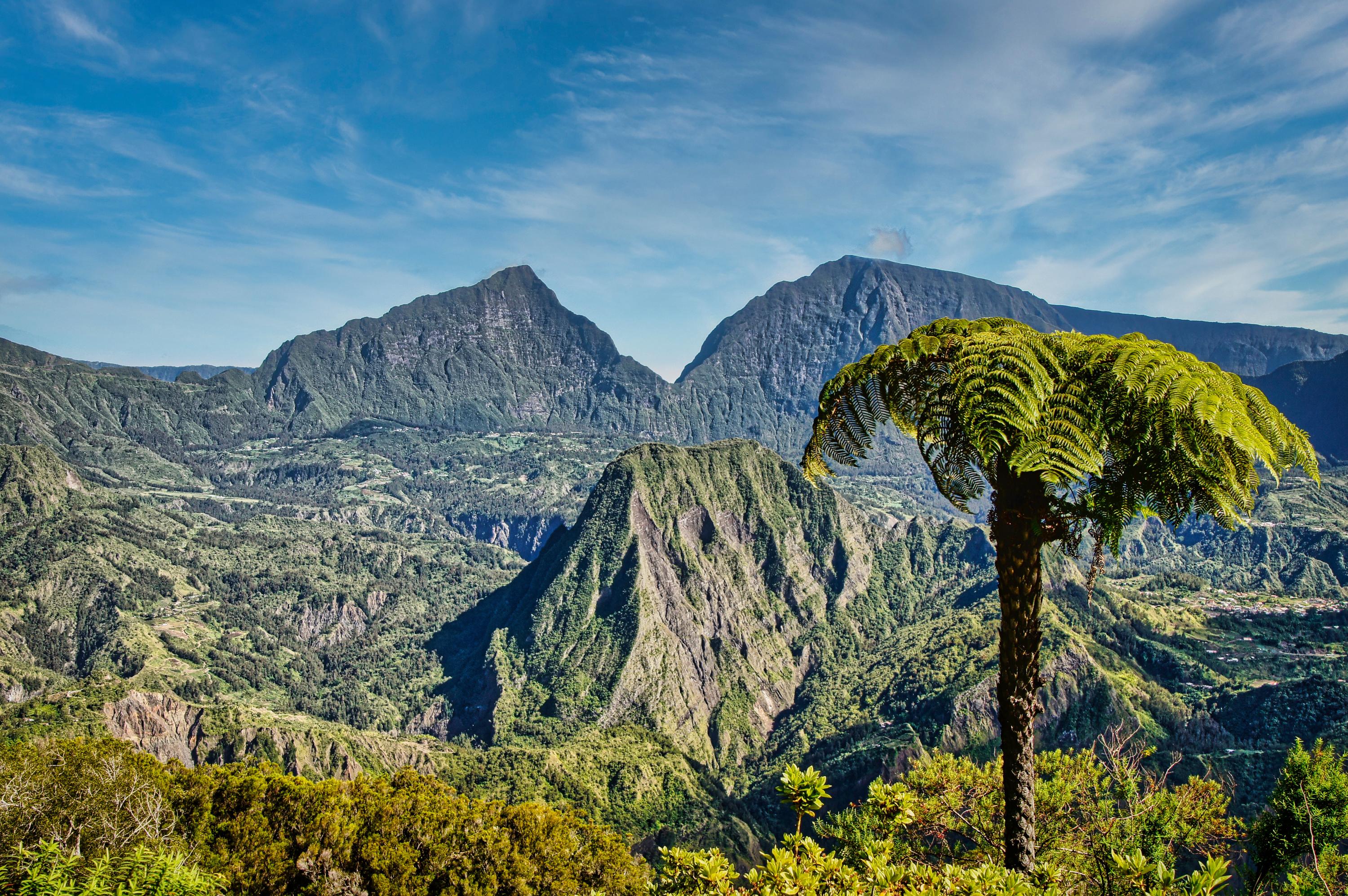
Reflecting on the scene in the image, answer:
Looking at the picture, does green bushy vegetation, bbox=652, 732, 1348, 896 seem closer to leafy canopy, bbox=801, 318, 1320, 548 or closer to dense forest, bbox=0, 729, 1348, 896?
dense forest, bbox=0, 729, 1348, 896

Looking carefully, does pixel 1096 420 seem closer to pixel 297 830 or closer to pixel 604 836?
pixel 297 830

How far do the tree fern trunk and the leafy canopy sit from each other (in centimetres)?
34

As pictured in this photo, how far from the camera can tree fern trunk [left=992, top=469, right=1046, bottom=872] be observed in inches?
357

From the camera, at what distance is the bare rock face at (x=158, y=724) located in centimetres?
11750

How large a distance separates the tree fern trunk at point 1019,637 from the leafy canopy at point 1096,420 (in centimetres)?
34

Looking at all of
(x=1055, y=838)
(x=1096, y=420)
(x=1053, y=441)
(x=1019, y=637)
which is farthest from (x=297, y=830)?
(x=1096, y=420)

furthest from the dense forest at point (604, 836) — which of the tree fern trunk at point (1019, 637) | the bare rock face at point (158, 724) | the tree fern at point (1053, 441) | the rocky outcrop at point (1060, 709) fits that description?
the rocky outcrop at point (1060, 709)

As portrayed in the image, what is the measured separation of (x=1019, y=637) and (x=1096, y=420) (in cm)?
304

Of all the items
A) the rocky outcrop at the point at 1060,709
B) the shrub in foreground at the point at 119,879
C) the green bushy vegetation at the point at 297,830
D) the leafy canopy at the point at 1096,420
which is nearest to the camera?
the leafy canopy at the point at 1096,420

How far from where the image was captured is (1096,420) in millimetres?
8648

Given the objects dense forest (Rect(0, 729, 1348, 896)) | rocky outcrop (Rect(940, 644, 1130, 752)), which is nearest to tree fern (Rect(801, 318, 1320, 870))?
dense forest (Rect(0, 729, 1348, 896))

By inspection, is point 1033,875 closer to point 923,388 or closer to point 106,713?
point 923,388

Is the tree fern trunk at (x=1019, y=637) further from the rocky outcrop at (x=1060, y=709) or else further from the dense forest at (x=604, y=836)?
the rocky outcrop at (x=1060, y=709)

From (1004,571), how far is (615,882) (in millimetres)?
43934
